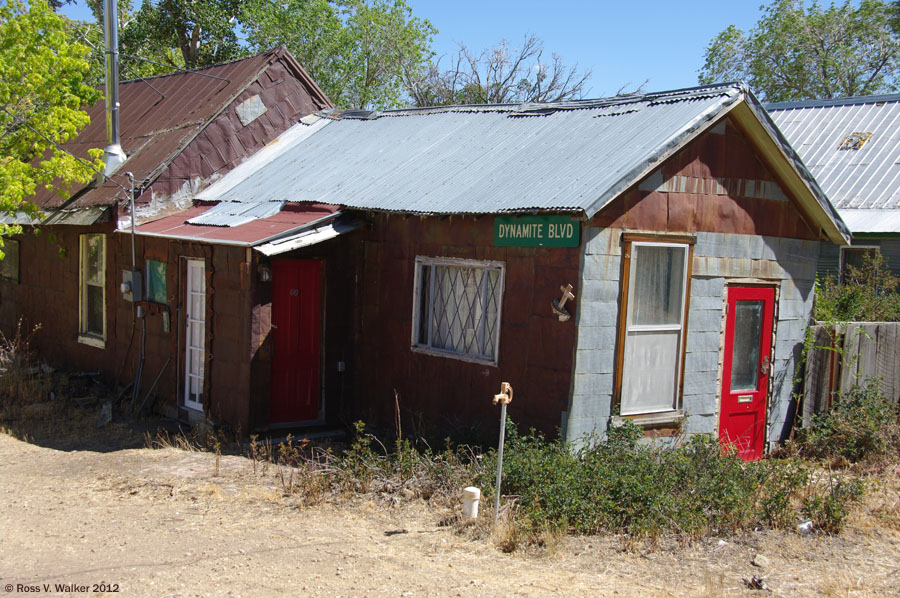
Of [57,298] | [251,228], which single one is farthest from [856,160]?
[57,298]

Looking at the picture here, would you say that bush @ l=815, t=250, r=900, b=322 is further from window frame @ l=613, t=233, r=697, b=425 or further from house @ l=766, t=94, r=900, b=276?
window frame @ l=613, t=233, r=697, b=425

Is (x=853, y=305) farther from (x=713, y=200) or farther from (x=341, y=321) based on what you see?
(x=341, y=321)

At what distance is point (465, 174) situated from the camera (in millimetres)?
9203

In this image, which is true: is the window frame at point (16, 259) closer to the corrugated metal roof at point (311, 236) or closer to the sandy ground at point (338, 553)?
the corrugated metal roof at point (311, 236)

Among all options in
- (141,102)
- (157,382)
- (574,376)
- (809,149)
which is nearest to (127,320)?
(157,382)

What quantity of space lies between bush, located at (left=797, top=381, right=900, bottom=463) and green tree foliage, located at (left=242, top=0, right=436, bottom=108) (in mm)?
19438

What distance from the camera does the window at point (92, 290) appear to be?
1213 cm

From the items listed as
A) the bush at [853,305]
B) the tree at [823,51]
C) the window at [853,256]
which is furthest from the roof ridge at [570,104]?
the tree at [823,51]

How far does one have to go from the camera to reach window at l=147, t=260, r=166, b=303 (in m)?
10.8

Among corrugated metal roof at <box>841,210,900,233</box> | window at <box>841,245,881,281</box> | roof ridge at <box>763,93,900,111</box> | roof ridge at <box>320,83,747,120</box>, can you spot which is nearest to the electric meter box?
roof ridge at <box>320,83,747,120</box>

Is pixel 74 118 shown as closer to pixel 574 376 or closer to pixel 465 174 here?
pixel 465 174

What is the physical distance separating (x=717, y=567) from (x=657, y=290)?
10.4 feet

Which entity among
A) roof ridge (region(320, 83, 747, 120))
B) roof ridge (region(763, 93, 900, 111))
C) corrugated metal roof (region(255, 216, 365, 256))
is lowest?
corrugated metal roof (region(255, 216, 365, 256))

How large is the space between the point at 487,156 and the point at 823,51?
25.6 meters
